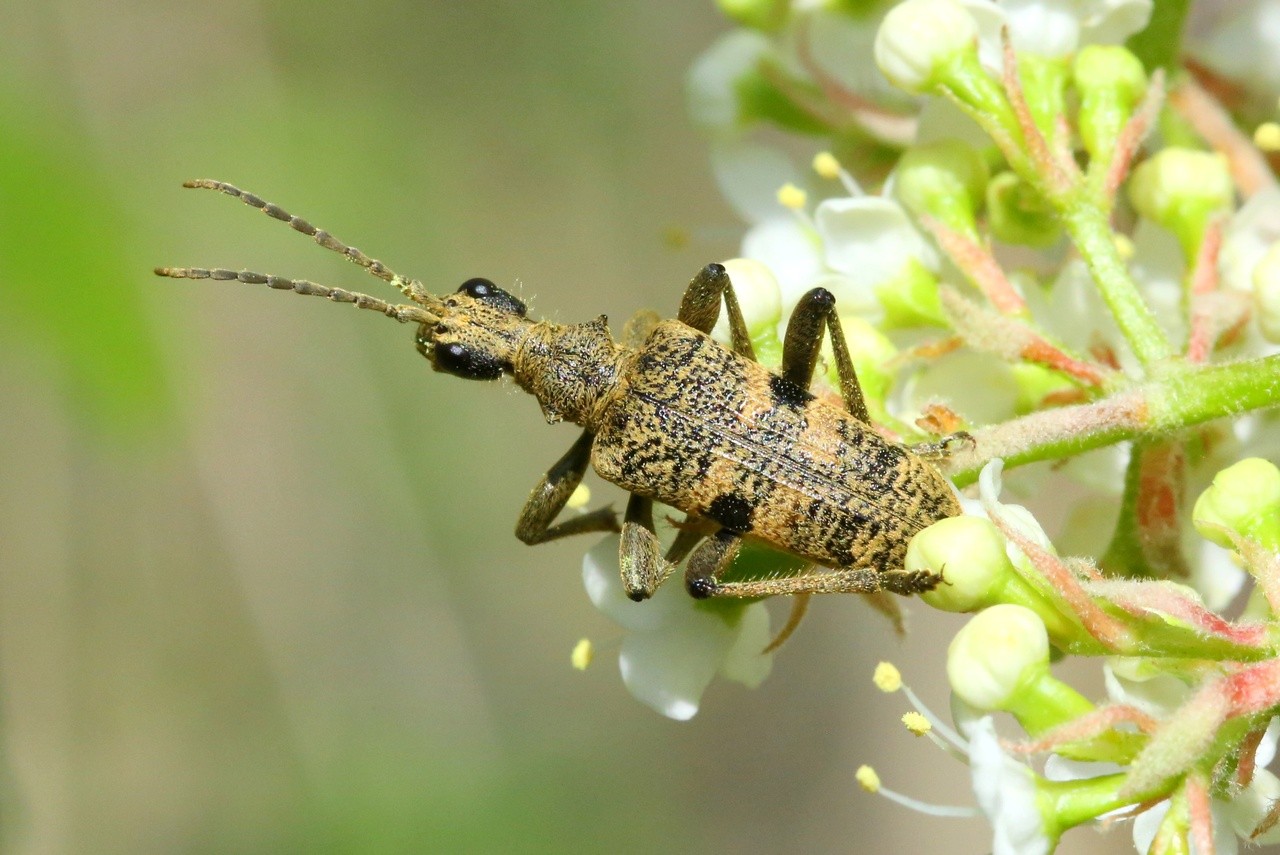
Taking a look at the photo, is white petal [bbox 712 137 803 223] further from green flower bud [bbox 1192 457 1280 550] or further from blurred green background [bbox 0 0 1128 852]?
blurred green background [bbox 0 0 1128 852]

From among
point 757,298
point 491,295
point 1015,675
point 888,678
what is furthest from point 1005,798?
point 491,295

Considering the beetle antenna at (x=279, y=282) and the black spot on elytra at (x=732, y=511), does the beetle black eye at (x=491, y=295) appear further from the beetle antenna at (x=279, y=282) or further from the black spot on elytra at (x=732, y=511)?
the black spot on elytra at (x=732, y=511)

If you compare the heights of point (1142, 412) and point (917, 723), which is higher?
point (1142, 412)

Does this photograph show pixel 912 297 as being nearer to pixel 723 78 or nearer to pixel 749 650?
pixel 749 650

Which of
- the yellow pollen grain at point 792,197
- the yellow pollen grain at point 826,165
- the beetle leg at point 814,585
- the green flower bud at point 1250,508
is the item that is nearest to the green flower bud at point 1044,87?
the yellow pollen grain at point 826,165

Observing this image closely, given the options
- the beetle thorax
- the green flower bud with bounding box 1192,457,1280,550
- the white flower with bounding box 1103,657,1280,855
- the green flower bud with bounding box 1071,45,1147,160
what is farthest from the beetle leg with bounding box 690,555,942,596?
the green flower bud with bounding box 1071,45,1147,160
